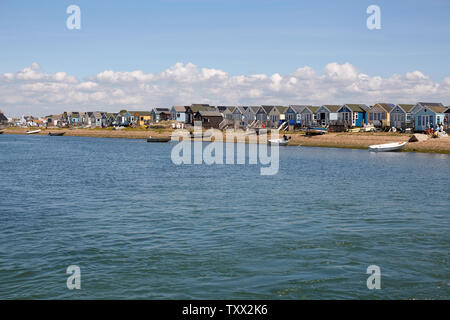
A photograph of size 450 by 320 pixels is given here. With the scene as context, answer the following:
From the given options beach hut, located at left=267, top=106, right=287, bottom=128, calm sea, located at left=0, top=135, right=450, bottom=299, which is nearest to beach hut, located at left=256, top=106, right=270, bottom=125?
beach hut, located at left=267, top=106, right=287, bottom=128

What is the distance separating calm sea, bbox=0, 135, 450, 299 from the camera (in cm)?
1522

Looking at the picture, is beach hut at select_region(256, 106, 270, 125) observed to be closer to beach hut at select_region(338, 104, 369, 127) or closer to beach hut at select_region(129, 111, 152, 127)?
A: beach hut at select_region(338, 104, 369, 127)


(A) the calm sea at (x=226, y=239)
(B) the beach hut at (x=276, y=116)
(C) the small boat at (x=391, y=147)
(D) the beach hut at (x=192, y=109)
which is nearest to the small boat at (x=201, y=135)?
(B) the beach hut at (x=276, y=116)

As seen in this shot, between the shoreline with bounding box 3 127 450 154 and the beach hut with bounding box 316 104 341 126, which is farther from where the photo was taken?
the beach hut with bounding box 316 104 341 126

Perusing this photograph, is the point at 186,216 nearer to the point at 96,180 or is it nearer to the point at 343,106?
the point at 96,180

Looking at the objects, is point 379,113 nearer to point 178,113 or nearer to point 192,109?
point 192,109

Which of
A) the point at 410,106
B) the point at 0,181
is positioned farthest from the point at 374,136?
the point at 0,181

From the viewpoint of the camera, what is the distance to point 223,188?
128 feet

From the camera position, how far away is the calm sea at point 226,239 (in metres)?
15.2

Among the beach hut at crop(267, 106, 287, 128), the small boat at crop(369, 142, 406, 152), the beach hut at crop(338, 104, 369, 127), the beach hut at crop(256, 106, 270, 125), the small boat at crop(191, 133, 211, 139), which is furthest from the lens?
the beach hut at crop(256, 106, 270, 125)

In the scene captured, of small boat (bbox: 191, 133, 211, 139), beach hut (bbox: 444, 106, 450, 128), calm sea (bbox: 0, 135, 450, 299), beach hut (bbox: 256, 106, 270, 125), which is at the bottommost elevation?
calm sea (bbox: 0, 135, 450, 299)

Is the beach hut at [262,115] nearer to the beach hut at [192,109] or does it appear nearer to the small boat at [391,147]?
the beach hut at [192,109]

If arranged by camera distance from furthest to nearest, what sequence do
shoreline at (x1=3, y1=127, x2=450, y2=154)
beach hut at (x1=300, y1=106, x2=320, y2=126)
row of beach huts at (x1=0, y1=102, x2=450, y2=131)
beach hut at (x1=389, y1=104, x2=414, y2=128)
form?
1. beach hut at (x1=300, y1=106, x2=320, y2=126)
2. beach hut at (x1=389, y1=104, x2=414, y2=128)
3. row of beach huts at (x1=0, y1=102, x2=450, y2=131)
4. shoreline at (x1=3, y1=127, x2=450, y2=154)
